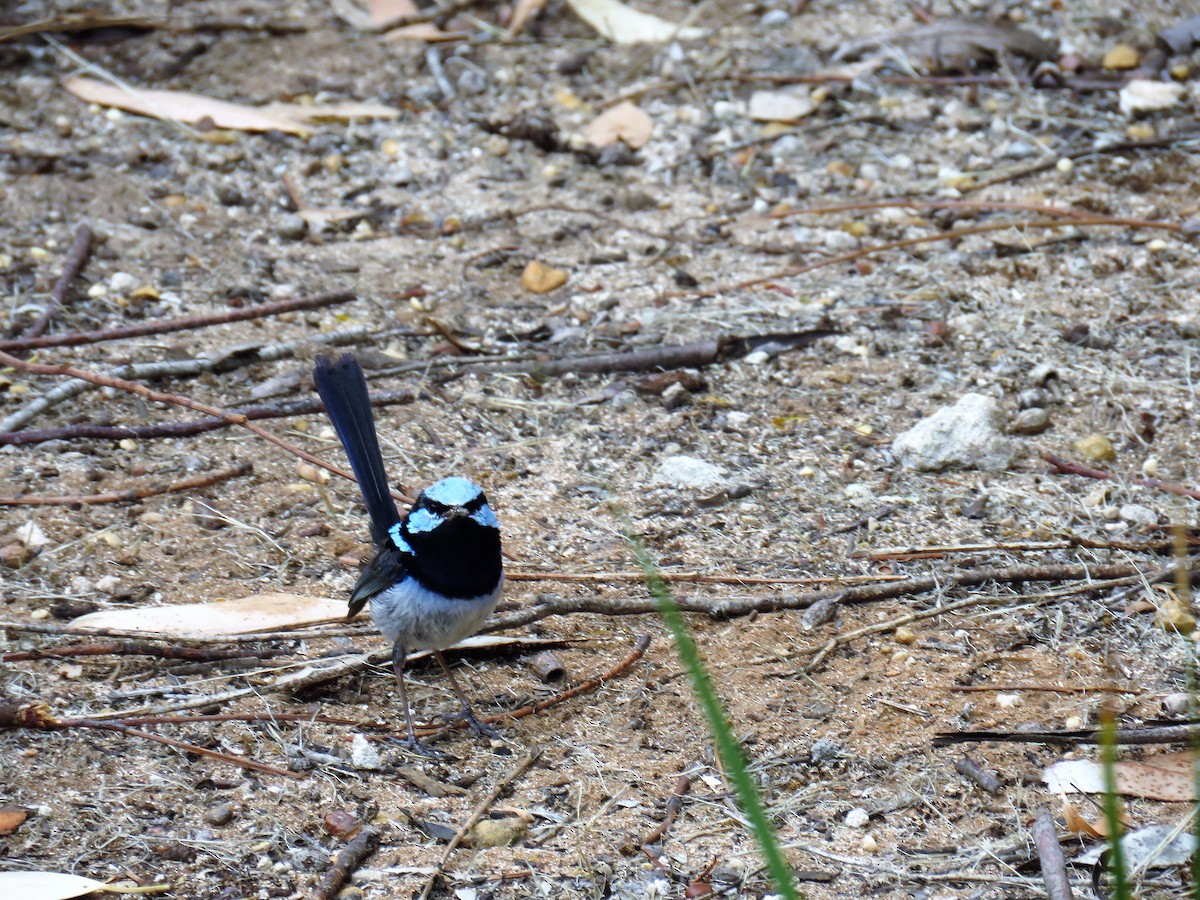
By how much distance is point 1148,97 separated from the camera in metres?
6.26

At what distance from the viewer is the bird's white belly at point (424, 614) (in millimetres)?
3422

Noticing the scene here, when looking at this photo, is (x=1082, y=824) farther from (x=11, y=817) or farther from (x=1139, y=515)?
(x=11, y=817)

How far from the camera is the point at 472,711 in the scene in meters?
3.51

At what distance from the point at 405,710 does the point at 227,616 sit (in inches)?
24.5

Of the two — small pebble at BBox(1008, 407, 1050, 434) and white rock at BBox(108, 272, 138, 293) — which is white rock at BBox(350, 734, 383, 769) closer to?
small pebble at BBox(1008, 407, 1050, 434)

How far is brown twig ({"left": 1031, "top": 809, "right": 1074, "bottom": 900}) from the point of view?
8.60 feet

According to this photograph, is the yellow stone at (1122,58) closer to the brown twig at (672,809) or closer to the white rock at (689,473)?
the white rock at (689,473)

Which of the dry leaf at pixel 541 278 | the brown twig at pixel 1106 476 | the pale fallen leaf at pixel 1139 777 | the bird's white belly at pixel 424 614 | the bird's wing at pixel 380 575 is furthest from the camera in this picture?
the dry leaf at pixel 541 278

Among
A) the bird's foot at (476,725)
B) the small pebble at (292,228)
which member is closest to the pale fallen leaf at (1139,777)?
the bird's foot at (476,725)

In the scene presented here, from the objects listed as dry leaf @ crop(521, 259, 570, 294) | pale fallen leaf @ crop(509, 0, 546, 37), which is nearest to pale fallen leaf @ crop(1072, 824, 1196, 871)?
dry leaf @ crop(521, 259, 570, 294)

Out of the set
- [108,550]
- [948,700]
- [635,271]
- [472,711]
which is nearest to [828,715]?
[948,700]

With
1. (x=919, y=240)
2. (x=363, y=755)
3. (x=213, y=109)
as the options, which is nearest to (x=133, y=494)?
(x=363, y=755)

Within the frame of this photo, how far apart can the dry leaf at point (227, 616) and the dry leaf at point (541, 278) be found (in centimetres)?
208

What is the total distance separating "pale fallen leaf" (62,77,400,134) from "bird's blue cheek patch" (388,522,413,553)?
11.4 feet
